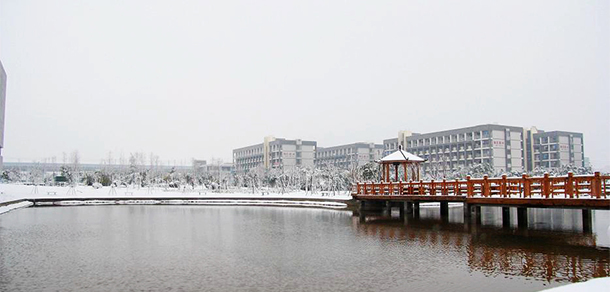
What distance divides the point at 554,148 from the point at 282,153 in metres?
47.9

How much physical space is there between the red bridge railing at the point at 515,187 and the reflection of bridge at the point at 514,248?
4.75 feet

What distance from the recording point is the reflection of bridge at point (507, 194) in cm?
1561

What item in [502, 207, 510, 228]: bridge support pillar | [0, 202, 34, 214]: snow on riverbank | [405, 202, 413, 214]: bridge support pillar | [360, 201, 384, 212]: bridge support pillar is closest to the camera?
[502, 207, 510, 228]: bridge support pillar

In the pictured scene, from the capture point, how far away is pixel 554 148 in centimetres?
7675

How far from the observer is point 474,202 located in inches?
787

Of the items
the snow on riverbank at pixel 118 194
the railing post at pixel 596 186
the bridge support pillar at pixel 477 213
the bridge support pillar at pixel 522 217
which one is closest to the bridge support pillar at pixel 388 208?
the bridge support pillar at pixel 477 213

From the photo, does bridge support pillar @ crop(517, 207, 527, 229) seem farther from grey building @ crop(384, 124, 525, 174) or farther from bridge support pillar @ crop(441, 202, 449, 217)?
grey building @ crop(384, 124, 525, 174)

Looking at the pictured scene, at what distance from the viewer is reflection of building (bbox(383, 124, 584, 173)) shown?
72.1 metres

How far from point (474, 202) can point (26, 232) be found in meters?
17.1

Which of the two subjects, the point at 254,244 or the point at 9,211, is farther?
the point at 9,211

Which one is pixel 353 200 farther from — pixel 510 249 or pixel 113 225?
pixel 510 249

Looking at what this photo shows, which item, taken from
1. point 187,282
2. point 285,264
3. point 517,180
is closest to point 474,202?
point 517,180

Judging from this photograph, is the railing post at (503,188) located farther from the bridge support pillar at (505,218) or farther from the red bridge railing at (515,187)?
the bridge support pillar at (505,218)

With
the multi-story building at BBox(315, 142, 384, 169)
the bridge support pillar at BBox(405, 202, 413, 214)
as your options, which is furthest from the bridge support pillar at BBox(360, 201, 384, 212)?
the multi-story building at BBox(315, 142, 384, 169)
